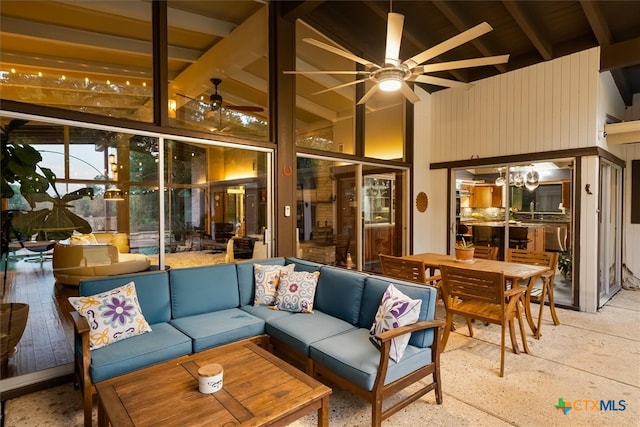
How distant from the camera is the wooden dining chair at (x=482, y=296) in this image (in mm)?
2984

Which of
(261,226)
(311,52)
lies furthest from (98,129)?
(311,52)

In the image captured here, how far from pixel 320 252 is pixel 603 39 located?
15.7 feet

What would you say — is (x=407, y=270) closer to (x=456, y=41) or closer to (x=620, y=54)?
(x=456, y=41)

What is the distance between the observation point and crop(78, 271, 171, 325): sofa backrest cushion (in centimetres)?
281

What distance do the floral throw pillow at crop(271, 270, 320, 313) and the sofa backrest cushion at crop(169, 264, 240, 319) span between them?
1.66 ft

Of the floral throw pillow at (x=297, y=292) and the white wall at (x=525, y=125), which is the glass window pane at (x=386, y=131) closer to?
the white wall at (x=525, y=125)

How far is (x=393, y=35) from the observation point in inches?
106

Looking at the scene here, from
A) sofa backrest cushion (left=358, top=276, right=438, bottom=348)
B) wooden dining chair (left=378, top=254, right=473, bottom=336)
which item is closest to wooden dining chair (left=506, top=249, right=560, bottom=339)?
wooden dining chair (left=378, top=254, right=473, bottom=336)

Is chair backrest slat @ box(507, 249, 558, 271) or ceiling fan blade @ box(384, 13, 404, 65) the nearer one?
ceiling fan blade @ box(384, 13, 404, 65)

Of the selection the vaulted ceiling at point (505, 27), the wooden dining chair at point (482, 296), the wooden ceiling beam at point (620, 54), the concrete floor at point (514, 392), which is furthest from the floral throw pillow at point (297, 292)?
the wooden ceiling beam at point (620, 54)

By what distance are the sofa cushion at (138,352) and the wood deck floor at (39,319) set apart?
2.90 ft

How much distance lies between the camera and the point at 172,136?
11.9ft

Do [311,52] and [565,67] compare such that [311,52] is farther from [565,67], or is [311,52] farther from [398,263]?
[565,67]

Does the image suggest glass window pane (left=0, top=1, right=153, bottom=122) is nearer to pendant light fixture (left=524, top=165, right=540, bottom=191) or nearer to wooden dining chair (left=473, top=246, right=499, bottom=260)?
wooden dining chair (left=473, top=246, right=499, bottom=260)
